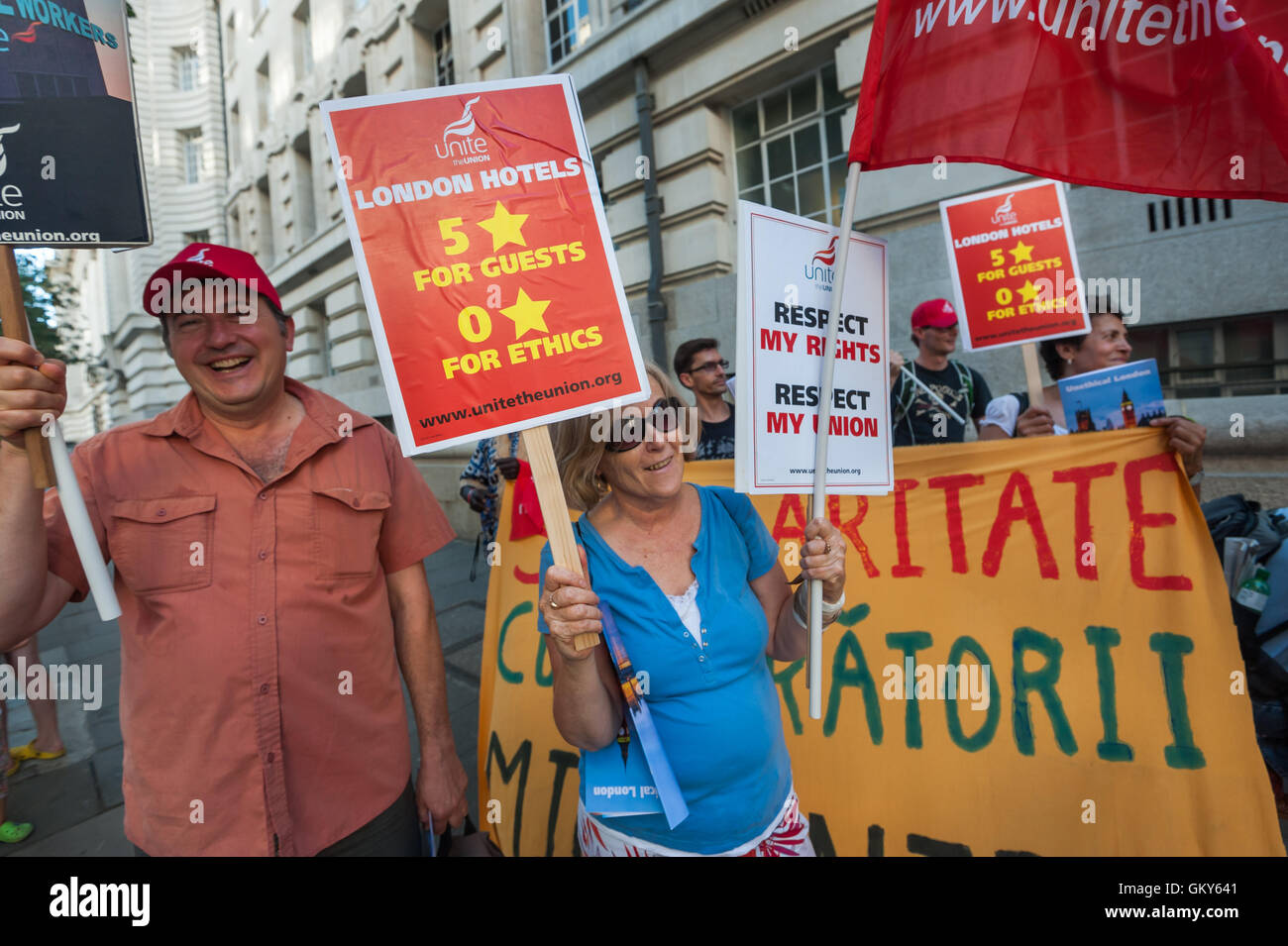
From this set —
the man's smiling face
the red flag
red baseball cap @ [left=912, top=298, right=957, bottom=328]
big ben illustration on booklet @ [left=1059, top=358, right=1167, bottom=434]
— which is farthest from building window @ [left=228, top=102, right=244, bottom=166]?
big ben illustration on booklet @ [left=1059, top=358, right=1167, bottom=434]

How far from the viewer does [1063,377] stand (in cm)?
277

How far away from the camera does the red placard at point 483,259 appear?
4.31ft

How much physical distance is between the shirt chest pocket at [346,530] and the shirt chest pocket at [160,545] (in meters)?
0.23

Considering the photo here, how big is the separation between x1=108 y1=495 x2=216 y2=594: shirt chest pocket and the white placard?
1.28 meters

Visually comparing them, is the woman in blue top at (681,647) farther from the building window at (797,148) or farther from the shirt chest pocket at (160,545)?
the building window at (797,148)

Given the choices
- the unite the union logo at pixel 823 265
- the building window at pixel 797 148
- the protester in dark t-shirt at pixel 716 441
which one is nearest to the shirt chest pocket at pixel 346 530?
the unite the union logo at pixel 823 265

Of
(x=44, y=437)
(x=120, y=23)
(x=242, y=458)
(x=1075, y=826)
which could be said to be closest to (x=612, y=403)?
(x=242, y=458)

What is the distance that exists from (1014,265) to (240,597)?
3.27 meters

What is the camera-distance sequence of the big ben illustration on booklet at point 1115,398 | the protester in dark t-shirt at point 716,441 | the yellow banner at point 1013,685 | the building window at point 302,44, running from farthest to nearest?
the building window at point 302,44
the protester in dark t-shirt at point 716,441
the big ben illustration on booklet at point 1115,398
the yellow banner at point 1013,685

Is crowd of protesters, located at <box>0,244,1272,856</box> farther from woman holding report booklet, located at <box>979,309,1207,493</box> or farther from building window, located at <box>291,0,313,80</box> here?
building window, located at <box>291,0,313,80</box>

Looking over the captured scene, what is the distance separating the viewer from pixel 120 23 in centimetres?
135

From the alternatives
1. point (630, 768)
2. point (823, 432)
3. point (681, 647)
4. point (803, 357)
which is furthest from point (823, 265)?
point (630, 768)

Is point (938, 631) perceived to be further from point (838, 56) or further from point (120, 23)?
point (838, 56)

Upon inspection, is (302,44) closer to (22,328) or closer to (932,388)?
(932,388)
